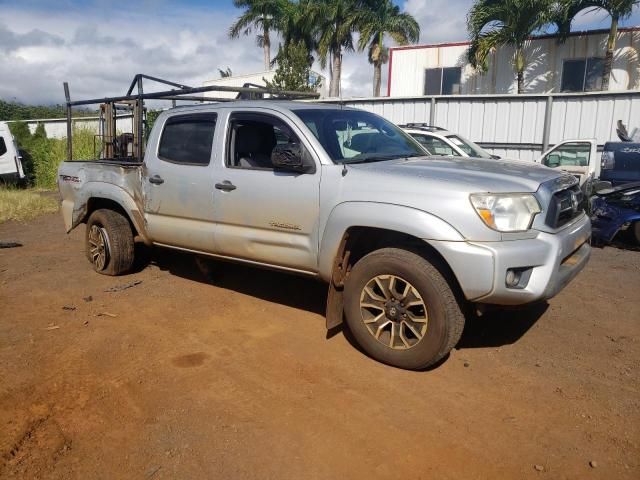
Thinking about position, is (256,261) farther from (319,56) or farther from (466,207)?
(319,56)

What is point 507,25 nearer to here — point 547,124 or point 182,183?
point 547,124

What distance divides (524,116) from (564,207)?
10.4 m

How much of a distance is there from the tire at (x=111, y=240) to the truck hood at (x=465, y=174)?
3.13 metres

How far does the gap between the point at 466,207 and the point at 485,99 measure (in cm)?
1121

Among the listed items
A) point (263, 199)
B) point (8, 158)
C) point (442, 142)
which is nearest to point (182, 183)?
point (263, 199)

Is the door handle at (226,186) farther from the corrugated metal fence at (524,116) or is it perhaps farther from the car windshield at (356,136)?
the corrugated metal fence at (524,116)

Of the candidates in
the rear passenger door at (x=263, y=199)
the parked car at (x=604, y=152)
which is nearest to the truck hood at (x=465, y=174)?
the rear passenger door at (x=263, y=199)

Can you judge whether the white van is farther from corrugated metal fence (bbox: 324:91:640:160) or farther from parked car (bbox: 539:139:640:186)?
parked car (bbox: 539:139:640:186)

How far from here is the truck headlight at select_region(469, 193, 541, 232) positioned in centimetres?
333

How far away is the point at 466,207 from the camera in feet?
11.0

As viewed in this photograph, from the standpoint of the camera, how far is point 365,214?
371 centimetres

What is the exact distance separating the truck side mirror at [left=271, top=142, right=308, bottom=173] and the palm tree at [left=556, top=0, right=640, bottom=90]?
16.3 metres

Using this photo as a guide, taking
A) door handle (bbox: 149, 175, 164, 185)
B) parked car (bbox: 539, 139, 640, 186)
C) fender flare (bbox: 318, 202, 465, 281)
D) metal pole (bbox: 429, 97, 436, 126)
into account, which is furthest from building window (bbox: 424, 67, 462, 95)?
fender flare (bbox: 318, 202, 465, 281)

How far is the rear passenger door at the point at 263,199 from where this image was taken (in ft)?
13.4
